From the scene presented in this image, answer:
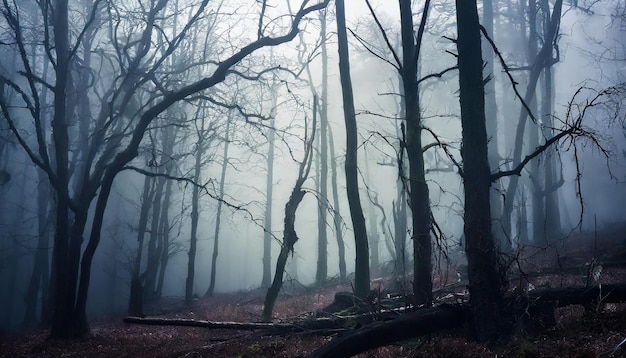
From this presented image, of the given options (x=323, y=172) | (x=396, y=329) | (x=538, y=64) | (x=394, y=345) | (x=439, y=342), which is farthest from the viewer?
(x=323, y=172)

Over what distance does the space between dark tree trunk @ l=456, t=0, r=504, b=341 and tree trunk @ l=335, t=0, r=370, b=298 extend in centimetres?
597

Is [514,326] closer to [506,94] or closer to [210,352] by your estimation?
[210,352]

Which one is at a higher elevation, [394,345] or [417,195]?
[417,195]

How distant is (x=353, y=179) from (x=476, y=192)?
7.28 meters

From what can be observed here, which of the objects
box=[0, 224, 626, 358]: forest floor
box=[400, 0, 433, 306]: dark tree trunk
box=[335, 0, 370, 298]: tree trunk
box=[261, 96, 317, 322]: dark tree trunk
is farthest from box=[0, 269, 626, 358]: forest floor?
box=[335, 0, 370, 298]: tree trunk

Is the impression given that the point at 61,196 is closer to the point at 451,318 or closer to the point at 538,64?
the point at 451,318

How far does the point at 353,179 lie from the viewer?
1322 cm

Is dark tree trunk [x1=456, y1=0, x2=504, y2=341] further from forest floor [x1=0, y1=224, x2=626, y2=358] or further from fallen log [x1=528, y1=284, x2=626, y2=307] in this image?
fallen log [x1=528, y1=284, x2=626, y2=307]

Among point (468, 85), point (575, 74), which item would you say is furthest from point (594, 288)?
point (575, 74)

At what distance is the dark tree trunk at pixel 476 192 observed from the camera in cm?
578

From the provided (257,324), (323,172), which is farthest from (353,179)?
(323,172)

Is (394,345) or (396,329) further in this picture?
(394,345)

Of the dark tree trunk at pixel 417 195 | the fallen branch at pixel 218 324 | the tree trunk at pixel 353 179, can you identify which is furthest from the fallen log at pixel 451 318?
the tree trunk at pixel 353 179

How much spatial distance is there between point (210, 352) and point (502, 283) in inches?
188
